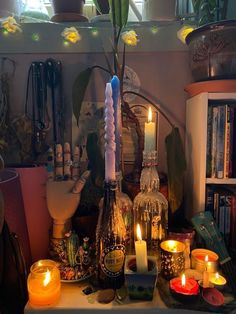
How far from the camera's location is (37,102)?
110 cm

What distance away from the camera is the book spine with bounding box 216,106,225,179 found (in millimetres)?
870

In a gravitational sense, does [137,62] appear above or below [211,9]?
below

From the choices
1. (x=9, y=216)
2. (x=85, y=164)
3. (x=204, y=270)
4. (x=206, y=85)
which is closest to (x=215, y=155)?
(x=206, y=85)

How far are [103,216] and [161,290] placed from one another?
8.7 inches

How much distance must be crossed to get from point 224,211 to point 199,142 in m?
0.22

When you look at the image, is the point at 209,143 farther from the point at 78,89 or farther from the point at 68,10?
the point at 68,10

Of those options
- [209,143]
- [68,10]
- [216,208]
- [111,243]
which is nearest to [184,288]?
[111,243]

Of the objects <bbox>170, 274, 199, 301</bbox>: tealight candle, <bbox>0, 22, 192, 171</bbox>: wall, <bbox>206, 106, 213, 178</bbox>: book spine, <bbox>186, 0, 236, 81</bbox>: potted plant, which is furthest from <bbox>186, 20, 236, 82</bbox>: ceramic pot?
<bbox>170, 274, 199, 301</bbox>: tealight candle

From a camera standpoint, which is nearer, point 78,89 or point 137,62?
point 78,89

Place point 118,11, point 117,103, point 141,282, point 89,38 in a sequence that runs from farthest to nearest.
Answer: point 89,38 → point 118,11 → point 117,103 → point 141,282

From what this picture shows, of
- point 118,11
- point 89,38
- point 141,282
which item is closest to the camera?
point 141,282

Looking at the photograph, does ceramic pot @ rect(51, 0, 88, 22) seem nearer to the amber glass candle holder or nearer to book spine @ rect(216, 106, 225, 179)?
book spine @ rect(216, 106, 225, 179)

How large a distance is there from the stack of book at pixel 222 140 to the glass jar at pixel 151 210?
0.56 feet

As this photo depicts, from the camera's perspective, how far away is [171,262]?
2.44 feet
